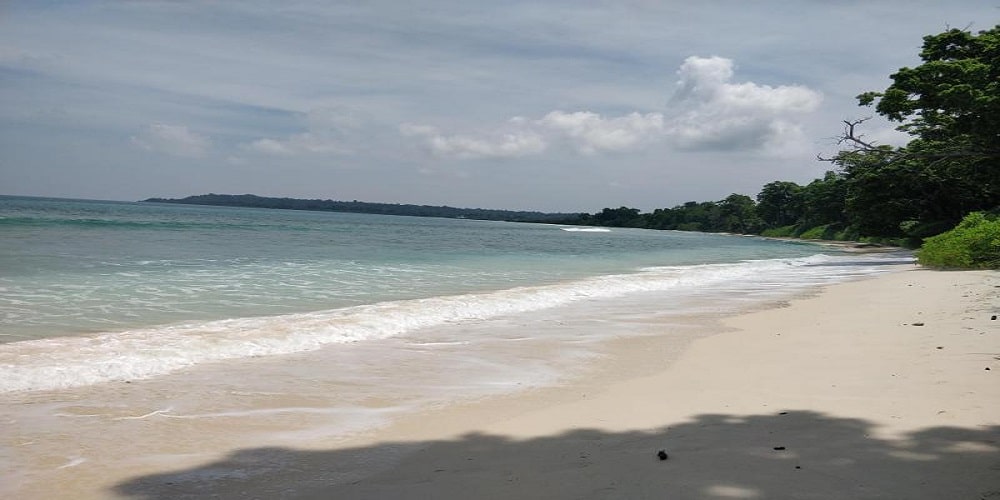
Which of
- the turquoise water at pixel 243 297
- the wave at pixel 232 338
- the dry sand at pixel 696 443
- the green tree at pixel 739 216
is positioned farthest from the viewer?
the green tree at pixel 739 216

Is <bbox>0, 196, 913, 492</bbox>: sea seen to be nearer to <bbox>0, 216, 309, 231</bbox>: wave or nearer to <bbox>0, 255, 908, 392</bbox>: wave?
<bbox>0, 255, 908, 392</bbox>: wave

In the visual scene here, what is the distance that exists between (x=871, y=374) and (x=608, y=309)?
645 centimetres

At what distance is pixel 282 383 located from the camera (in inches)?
253

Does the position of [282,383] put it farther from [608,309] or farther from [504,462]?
[608,309]

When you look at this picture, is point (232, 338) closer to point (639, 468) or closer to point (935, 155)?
point (639, 468)

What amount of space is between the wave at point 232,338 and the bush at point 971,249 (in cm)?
1110

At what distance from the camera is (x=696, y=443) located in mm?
4289

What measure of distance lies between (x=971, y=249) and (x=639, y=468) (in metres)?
19.7

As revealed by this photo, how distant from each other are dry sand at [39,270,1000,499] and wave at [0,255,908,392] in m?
3.19

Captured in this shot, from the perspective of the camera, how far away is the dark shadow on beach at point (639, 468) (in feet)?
11.4

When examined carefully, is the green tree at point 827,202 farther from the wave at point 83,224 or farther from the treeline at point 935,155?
the wave at point 83,224

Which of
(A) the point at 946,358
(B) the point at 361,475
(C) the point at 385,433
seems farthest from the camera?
(A) the point at 946,358

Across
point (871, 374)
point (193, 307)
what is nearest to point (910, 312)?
point (871, 374)

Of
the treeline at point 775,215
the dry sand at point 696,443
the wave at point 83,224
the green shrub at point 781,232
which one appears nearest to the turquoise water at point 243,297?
the dry sand at point 696,443
